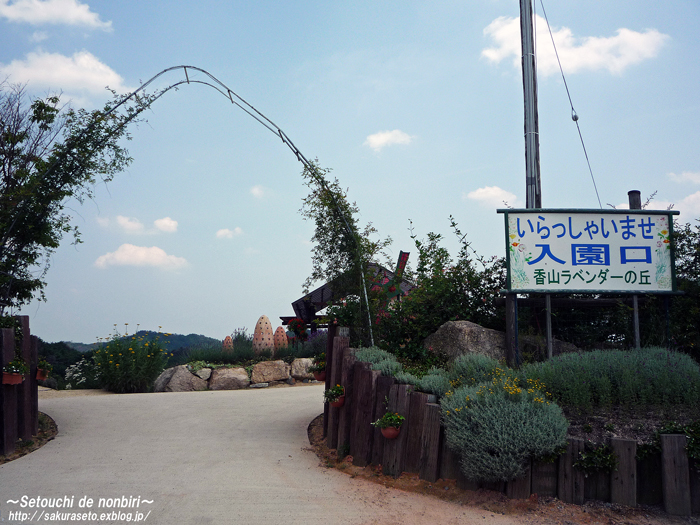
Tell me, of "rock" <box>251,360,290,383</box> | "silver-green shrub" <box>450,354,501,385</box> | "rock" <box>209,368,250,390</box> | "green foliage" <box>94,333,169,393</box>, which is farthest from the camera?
"rock" <box>251,360,290,383</box>

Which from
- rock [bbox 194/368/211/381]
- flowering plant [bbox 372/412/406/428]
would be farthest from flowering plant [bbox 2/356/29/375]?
rock [bbox 194/368/211/381]

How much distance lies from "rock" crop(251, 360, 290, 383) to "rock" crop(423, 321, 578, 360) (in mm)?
6242

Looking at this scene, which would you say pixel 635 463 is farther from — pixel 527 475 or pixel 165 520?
pixel 165 520

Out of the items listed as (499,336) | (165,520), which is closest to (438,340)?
(499,336)

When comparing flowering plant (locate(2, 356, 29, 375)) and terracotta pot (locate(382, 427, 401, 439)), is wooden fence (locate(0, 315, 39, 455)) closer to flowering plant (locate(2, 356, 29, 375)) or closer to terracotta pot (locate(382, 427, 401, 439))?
flowering plant (locate(2, 356, 29, 375))

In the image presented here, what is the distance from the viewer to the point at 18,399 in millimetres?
7043

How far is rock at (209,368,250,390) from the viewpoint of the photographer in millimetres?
12766

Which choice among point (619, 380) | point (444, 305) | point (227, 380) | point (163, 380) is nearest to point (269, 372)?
point (227, 380)

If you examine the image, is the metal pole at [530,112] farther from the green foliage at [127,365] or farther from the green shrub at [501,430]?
the green foliage at [127,365]

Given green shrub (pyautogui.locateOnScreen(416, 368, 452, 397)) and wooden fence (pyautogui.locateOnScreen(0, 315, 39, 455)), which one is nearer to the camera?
green shrub (pyautogui.locateOnScreen(416, 368, 452, 397))

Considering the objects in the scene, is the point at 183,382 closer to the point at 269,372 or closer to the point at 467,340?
the point at 269,372

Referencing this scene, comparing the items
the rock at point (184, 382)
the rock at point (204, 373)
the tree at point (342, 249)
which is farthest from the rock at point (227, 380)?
the tree at point (342, 249)

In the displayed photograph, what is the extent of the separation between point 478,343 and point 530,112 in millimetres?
3604

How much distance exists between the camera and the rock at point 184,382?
12477mm
